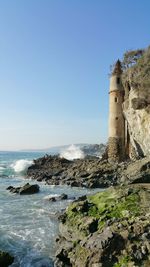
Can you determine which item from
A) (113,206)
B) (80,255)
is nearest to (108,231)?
(80,255)

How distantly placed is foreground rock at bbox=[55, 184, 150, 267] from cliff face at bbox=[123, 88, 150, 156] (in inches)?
662

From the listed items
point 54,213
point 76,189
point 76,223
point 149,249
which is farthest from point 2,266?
point 76,189

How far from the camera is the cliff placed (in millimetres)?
29406

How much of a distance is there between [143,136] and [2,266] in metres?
23.1

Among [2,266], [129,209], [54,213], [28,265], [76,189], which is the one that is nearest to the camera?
[2,266]

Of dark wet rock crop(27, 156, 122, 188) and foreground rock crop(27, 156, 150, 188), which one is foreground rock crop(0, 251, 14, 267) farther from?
dark wet rock crop(27, 156, 122, 188)

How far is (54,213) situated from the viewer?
670 inches

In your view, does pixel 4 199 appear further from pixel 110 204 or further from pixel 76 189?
pixel 110 204

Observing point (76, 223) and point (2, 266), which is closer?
point (2, 266)

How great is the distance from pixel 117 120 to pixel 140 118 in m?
7.55

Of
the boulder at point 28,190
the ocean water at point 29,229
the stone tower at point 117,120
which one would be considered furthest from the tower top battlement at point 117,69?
the ocean water at point 29,229

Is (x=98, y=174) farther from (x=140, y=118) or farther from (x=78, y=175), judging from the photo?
(x=140, y=118)

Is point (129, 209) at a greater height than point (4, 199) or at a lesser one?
greater

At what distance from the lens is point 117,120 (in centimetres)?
3853
